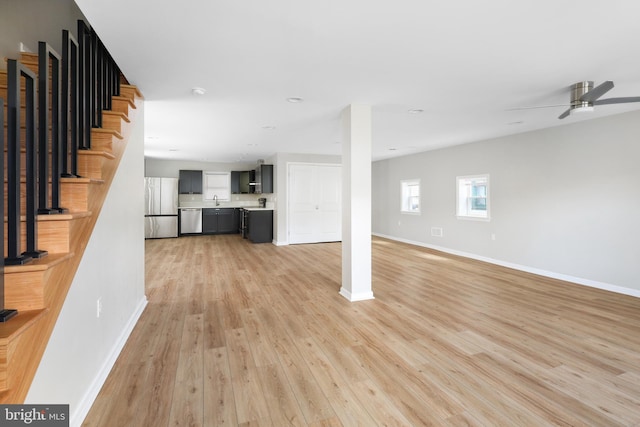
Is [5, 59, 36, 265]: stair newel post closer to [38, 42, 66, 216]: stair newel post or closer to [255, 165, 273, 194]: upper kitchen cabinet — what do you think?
[38, 42, 66, 216]: stair newel post

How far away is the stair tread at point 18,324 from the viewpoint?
3.33 feet

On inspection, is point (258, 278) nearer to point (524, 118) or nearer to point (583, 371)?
point (583, 371)

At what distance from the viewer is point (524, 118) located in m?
4.29

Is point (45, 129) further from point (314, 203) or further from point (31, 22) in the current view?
point (314, 203)

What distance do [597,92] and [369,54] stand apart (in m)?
2.04

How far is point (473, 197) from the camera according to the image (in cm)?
631

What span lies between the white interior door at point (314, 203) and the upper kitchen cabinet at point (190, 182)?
350 centimetres

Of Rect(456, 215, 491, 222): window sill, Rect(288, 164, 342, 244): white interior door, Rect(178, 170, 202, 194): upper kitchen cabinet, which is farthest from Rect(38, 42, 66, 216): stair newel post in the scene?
Rect(178, 170, 202, 194): upper kitchen cabinet

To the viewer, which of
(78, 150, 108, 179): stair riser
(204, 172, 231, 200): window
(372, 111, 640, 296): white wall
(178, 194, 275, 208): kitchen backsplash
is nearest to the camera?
(78, 150, 108, 179): stair riser

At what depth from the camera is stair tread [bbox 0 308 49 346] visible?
101 cm

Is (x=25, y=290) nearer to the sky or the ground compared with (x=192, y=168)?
nearer to the ground

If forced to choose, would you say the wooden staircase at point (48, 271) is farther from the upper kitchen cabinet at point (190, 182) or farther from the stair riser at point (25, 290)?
the upper kitchen cabinet at point (190, 182)

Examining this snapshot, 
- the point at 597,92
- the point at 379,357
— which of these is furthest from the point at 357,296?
the point at 597,92

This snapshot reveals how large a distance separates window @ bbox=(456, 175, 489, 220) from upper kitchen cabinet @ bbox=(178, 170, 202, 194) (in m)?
7.33
